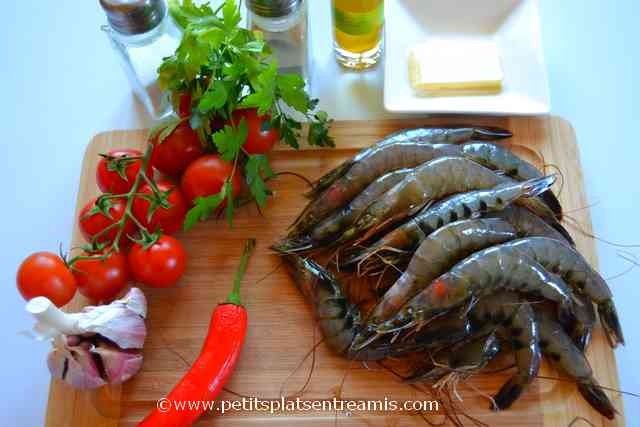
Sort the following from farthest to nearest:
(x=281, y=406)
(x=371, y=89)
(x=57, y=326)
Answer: (x=371, y=89) < (x=281, y=406) < (x=57, y=326)

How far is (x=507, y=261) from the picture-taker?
1176 mm

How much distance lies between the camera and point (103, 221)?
1283mm

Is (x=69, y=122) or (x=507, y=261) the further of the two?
(x=69, y=122)

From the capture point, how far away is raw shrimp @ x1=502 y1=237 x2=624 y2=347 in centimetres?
121

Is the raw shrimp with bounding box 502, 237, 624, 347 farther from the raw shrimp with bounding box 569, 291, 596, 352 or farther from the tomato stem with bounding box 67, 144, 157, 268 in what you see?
the tomato stem with bounding box 67, 144, 157, 268

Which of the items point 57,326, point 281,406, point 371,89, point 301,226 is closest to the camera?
point 57,326

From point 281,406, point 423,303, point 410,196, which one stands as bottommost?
point 281,406

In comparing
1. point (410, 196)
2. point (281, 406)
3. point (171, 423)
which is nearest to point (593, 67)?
point (410, 196)

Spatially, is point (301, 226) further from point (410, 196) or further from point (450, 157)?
point (450, 157)

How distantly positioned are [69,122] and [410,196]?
3.17ft

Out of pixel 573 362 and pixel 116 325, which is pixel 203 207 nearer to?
pixel 116 325

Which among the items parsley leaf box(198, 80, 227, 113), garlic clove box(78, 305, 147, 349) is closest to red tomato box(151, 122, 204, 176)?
parsley leaf box(198, 80, 227, 113)

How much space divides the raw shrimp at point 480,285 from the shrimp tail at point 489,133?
33cm

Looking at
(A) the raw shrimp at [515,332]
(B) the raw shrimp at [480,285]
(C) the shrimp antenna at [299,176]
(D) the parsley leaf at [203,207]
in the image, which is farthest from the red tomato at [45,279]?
(A) the raw shrimp at [515,332]
